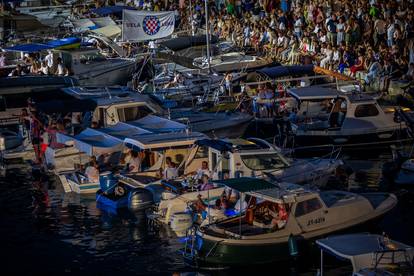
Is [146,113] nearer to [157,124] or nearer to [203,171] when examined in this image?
[157,124]

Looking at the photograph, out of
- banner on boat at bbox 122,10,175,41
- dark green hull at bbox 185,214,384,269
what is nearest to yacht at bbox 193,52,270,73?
banner on boat at bbox 122,10,175,41

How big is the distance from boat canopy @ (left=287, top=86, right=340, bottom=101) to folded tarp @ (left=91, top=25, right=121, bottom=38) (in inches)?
781

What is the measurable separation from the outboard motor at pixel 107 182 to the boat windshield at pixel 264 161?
417 centimetres

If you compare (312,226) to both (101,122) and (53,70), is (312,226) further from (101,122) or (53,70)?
(53,70)

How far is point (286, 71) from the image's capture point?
131 feet

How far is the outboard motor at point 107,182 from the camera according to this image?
29.1 meters

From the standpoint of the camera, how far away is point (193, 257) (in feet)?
77.0

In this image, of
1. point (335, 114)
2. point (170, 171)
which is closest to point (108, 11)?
point (335, 114)

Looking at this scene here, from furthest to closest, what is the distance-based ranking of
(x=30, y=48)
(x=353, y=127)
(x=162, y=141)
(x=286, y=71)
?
(x=30, y=48), (x=286, y=71), (x=353, y=127), (x=162, y=141)

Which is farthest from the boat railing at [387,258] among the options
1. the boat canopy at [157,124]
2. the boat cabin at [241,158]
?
the boat canopy at [157,124]

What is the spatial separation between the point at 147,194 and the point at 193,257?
476 cm

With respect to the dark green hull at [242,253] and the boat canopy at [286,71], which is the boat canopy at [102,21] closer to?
the boat canopy at [286,71]

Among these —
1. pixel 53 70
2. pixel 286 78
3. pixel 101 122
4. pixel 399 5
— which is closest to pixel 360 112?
pixel 286 78

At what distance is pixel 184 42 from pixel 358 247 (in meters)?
29.5
